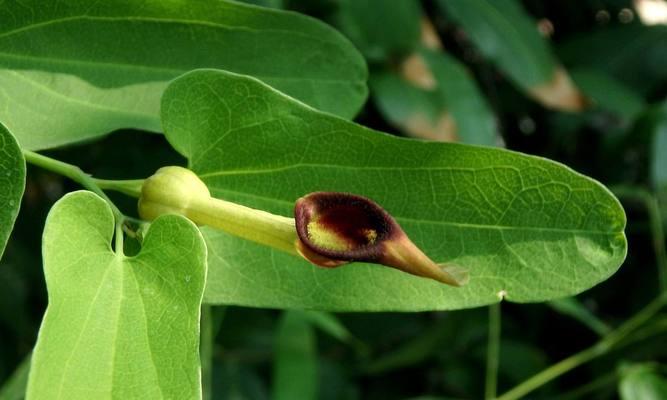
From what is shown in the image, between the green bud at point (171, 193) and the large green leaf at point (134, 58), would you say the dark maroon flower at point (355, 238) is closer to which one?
the green bud at point (171, 193)

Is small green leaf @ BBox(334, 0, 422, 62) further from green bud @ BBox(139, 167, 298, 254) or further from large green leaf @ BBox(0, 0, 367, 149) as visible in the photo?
green bud @ BBox(139, 167, 298, 254)

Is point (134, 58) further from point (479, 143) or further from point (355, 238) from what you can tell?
point (479, 143)

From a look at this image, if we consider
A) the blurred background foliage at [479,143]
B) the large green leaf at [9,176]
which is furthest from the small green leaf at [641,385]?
the large green leaf at [9,176]

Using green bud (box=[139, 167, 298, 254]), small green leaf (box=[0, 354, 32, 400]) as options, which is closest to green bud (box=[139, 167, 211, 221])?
green bud (box=[139, 167, 298, 254])

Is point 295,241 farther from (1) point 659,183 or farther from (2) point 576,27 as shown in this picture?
(2) point 576,27

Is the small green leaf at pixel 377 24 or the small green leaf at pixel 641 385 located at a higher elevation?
the small green leaf at pixel 377 24

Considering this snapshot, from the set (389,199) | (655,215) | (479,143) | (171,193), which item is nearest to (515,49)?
(479,143)

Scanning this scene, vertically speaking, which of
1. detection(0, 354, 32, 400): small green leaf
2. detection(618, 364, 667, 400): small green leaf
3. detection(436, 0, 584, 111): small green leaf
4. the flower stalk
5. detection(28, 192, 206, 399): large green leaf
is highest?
the flower stalk

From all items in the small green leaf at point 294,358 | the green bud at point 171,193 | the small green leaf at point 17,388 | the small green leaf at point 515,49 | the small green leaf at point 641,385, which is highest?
the green bud at point 171,193
